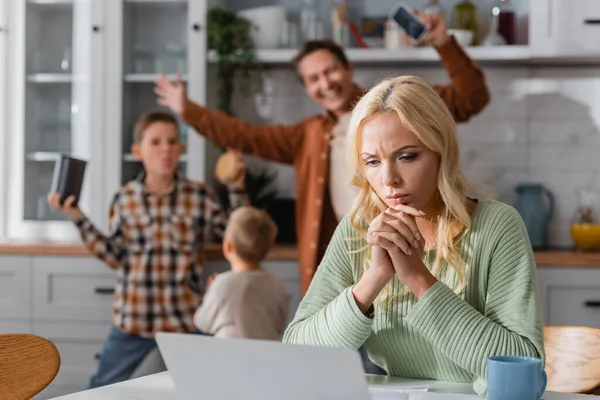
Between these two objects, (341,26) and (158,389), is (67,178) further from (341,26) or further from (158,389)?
(158,389)

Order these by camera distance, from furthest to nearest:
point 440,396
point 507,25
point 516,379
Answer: point 507,25 → point 440,396 → point 516,379

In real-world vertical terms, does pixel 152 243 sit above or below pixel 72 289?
above

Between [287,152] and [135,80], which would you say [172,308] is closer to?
[287,152]

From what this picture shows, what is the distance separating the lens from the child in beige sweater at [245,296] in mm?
2928

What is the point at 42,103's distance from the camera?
437 cm

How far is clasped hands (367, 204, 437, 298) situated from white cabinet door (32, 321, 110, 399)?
260cm

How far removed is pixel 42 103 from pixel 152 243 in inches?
42.9

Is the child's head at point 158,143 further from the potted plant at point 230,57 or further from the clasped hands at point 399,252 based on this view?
the clasped hands at point 399,252

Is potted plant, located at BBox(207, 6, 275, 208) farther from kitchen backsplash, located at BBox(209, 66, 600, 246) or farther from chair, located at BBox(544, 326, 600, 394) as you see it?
chair, located at BBox(544, 326, 600, 394)

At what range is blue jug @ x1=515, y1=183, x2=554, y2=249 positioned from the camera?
4.07m

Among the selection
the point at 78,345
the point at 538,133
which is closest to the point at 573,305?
the point at 538,133

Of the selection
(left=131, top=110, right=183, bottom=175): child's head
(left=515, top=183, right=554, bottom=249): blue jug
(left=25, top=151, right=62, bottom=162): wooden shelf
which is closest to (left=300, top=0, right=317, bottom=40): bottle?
(left=131, top=110, right=183, bottom=175): child's head

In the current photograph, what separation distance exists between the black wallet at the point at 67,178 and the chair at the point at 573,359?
2.19 metres

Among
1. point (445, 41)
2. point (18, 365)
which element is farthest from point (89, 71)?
point (18, 365)
